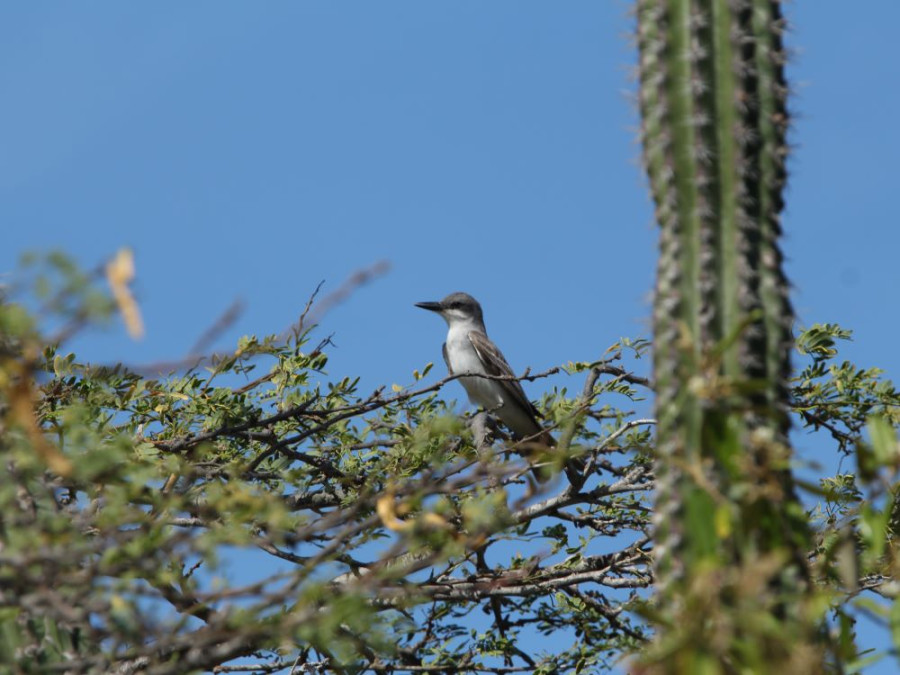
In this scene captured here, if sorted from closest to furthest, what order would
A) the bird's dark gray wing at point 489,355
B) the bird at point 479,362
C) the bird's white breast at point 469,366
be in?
1. the bird at point 479,362
2. the bird's white breast at point 469,366
3. the bird's dark gray wing at point 489,355

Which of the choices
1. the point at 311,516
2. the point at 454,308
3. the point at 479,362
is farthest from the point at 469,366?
the point at 311,516

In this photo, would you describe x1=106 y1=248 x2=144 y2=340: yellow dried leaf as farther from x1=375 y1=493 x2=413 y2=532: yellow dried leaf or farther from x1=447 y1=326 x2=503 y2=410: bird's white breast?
x1=447 y1=326 x2=503 y2=410: bird's white breast

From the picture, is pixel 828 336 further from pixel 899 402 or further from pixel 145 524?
pixel 145 524

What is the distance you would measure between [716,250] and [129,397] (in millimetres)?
3822

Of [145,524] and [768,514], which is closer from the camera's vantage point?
[768,514]

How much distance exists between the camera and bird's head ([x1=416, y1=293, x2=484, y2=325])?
11.8 meters

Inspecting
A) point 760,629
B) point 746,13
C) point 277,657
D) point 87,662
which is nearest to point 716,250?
point 746,13

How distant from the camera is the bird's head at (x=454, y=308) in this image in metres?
11.8

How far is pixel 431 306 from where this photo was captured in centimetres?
1178

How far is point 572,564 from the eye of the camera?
6285 mm

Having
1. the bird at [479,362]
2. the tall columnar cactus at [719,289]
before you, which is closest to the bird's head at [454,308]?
the bird at [479,362]

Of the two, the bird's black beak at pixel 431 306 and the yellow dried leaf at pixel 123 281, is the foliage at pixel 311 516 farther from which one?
the bird's black beak at pixel 431 306

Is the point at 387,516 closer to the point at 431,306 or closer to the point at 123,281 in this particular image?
the point at 123,281

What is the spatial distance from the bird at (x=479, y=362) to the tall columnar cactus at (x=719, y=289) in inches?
276
